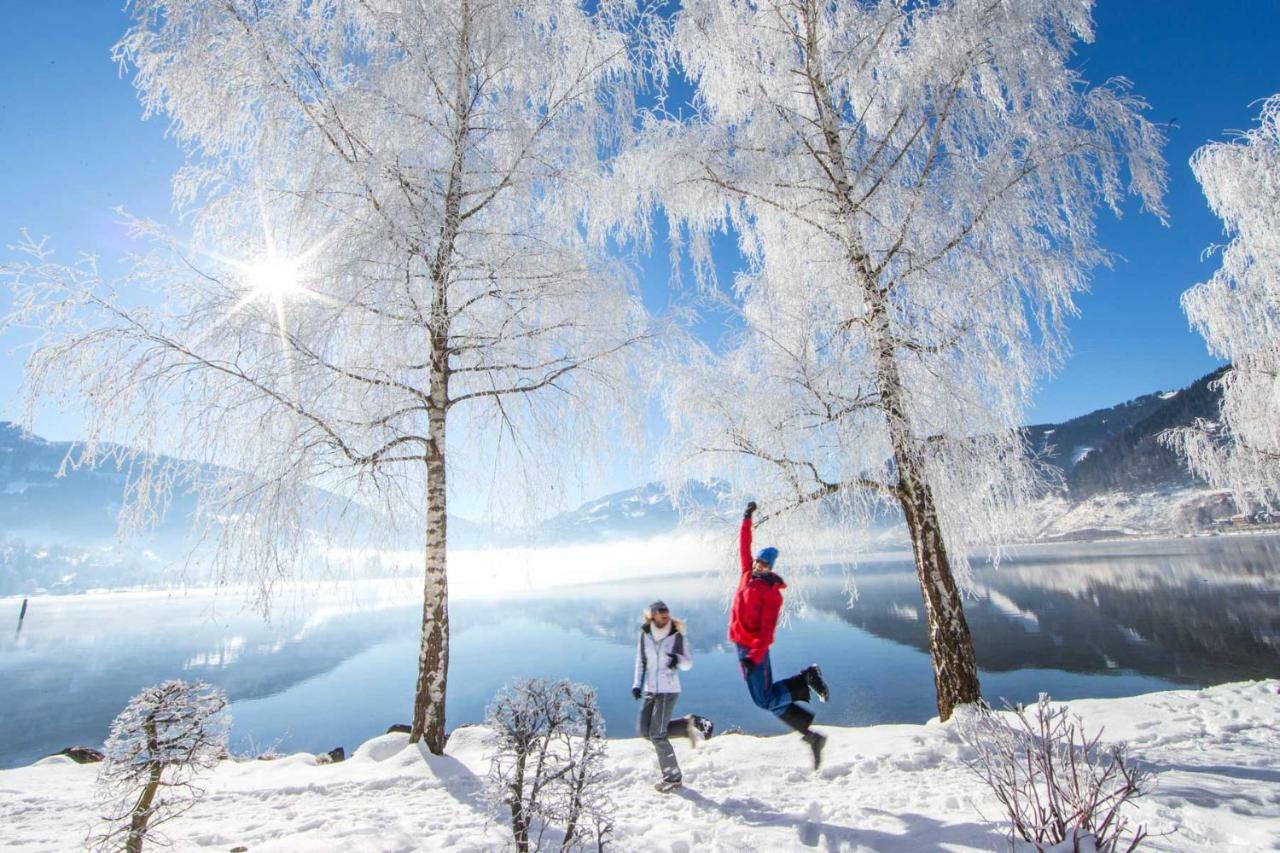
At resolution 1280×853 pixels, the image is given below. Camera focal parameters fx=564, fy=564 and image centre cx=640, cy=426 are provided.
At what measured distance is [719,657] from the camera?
45.3m

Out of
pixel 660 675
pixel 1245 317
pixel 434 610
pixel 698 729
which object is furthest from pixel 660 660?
pixel 1245 317

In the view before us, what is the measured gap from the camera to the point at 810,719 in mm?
4906

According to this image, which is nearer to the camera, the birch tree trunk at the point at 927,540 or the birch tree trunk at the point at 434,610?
the birch tree trunk at the point at 927,540

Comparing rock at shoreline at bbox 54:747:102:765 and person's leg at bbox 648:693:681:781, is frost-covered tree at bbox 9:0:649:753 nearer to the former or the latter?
person's leg at bbox 648:693:681:781

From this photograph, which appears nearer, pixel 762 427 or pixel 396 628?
pixel 762 427

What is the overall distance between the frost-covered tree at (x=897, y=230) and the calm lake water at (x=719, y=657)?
4.48 feet

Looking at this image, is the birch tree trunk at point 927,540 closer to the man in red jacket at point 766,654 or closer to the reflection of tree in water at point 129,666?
the man in red jacket at point 766,654

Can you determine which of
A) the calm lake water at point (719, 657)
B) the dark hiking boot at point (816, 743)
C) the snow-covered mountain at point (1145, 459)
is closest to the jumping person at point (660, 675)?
the dark hiking boot at point (816, 743)

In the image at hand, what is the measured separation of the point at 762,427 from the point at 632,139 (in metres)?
4.34

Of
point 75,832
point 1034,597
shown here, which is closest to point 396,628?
point 1034,597

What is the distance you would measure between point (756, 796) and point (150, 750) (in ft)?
13.7

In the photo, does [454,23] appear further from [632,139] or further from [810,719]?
[810,719]

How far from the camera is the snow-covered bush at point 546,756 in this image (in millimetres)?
3258

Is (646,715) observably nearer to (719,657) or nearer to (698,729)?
(698,729)
